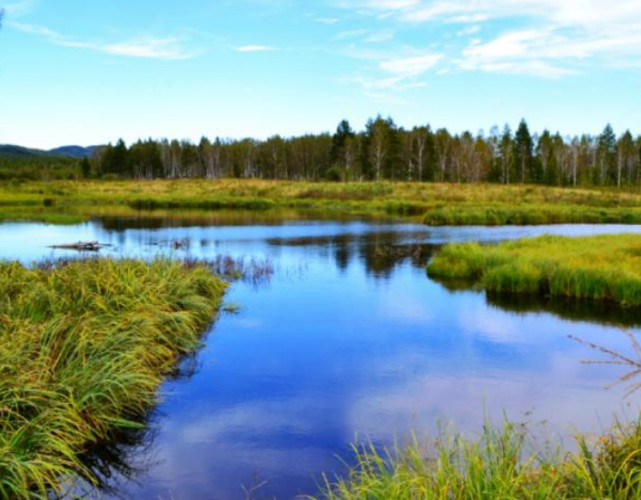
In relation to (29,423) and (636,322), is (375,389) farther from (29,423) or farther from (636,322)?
(636,322)

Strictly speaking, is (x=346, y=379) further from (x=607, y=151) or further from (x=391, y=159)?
(x=607, y=151)

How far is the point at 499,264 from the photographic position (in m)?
25.4

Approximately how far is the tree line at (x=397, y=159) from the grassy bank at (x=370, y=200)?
20.7 metres

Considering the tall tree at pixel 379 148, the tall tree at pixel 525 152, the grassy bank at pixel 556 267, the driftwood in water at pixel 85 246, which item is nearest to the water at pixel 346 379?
the grassy bank at pixel 556 267

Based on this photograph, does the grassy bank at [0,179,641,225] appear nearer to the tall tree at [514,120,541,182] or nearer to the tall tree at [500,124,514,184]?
the tall tree at [500,124,514,184]

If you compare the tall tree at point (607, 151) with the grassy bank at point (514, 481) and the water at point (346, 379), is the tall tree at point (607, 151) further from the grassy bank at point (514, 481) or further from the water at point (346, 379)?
the grassy bank at point (514, 481)

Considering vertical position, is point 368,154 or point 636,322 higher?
point 368,154

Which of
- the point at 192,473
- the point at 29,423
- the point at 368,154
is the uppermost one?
the point at 368,154

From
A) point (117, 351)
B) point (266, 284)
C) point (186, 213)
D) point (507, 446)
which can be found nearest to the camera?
point (507, 446)

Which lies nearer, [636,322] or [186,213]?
[636,322]

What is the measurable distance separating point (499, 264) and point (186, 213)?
4332cm

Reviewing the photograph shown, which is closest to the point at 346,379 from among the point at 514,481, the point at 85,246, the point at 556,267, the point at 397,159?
the point at 514,481

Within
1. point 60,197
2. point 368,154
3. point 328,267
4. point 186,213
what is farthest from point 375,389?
point 368,154

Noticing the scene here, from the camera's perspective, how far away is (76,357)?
10.9m
